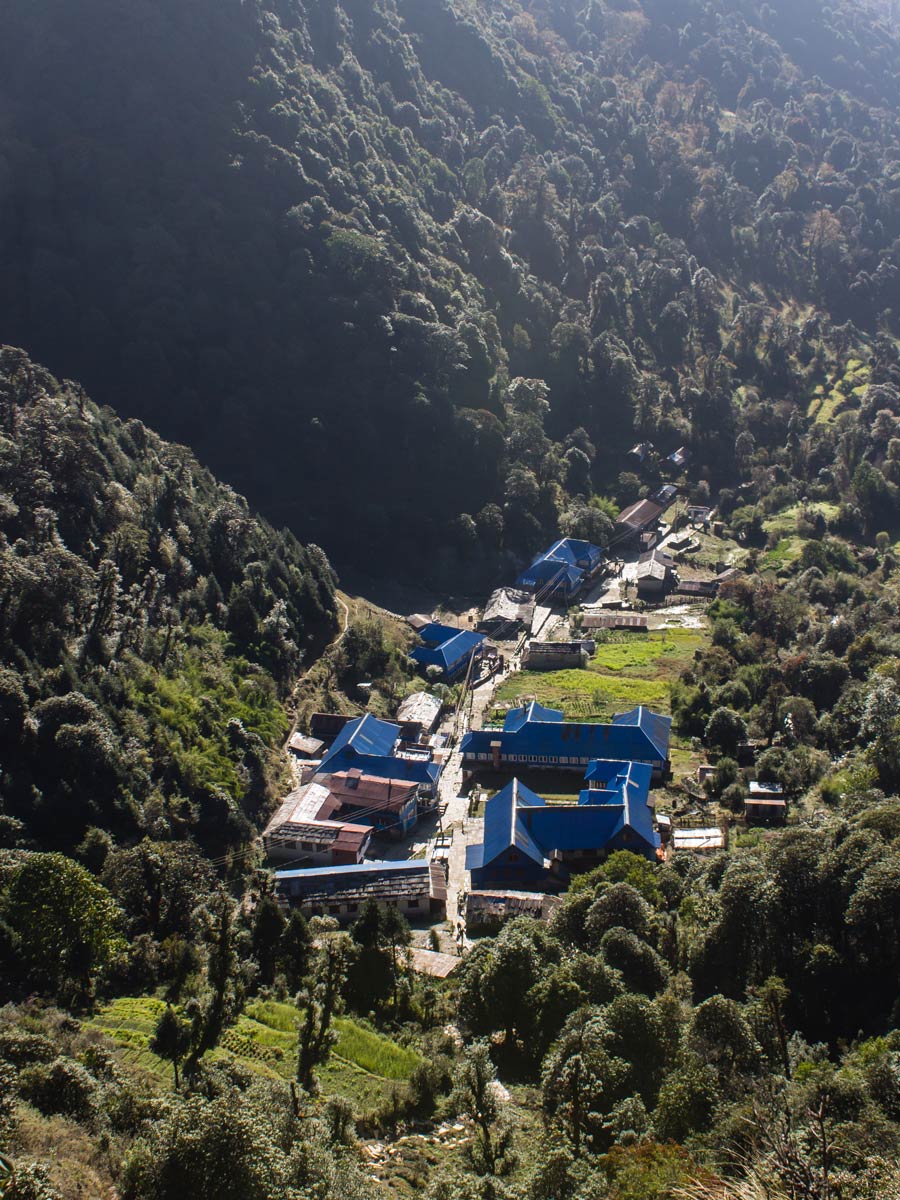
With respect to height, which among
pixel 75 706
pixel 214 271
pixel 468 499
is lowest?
pixel 75 706

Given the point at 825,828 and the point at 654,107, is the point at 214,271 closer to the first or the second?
the point at 825,828

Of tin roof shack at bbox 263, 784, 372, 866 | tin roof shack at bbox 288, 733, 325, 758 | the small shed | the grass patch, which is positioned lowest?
the small shed

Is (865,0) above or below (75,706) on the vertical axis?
above

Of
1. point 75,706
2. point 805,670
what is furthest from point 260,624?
point 805,670

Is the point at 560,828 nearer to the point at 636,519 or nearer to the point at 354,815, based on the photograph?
the point at 354,815

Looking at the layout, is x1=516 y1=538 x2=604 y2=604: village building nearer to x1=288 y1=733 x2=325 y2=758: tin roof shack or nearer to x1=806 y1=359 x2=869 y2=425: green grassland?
x1=288 y1=733 x2=325 y2=758: tin roof shack

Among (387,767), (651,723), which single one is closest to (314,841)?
(387,767)

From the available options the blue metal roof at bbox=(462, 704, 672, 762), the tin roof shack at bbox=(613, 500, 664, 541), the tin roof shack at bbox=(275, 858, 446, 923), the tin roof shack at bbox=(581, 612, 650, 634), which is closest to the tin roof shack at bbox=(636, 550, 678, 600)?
the tin roof shack at bbox=(581, 612, 650, 634)
